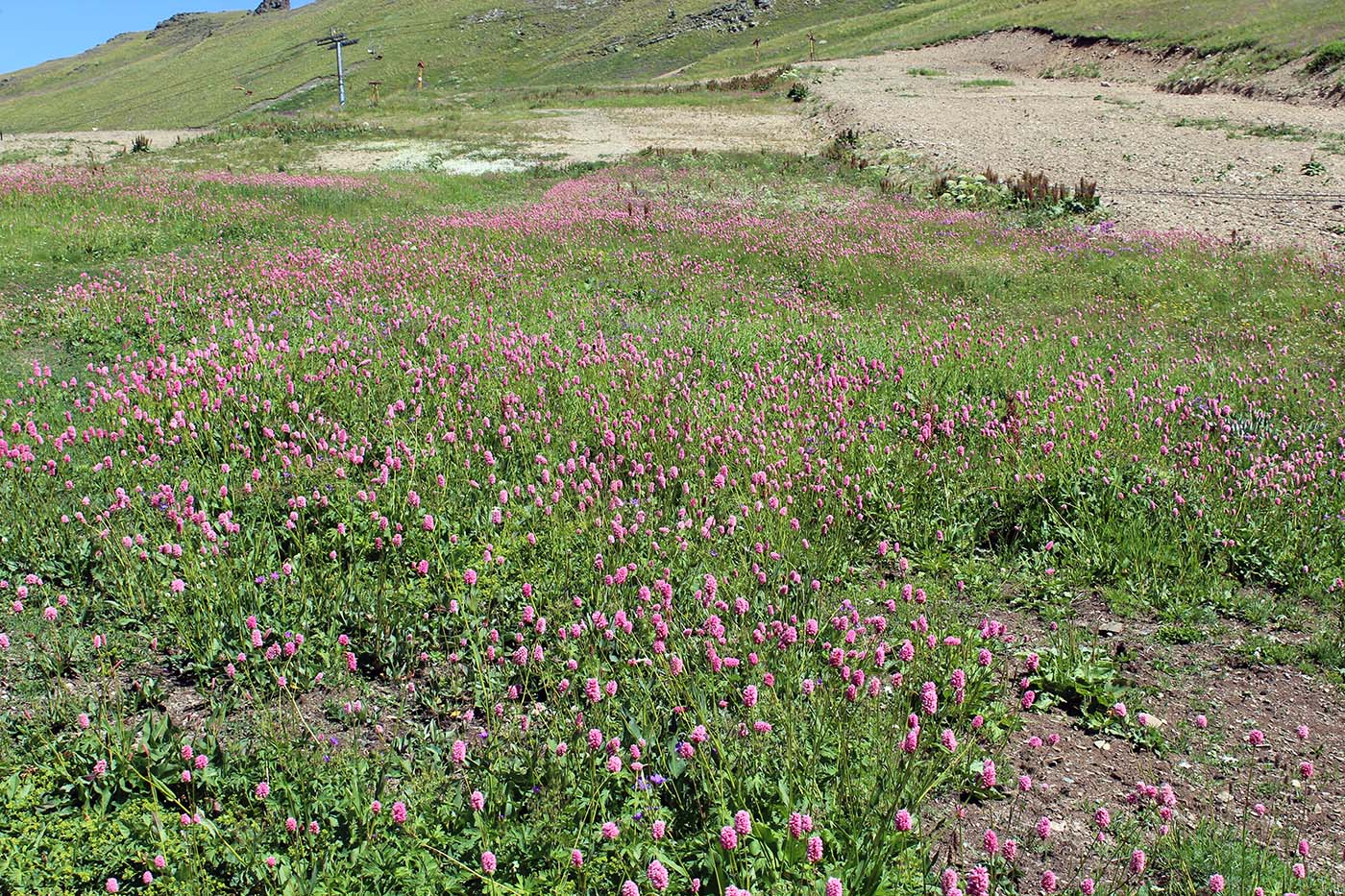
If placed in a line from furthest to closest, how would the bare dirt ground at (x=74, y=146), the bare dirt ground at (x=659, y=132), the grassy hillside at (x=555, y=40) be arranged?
the grassy hillside at (x=555, y=40) < the bare dirt ground at (x=659, y=132) < the bare dirt ground at (x=74, y=146)

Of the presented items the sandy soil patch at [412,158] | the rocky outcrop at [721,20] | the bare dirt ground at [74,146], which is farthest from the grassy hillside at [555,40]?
the bare dirt ground at [74,146]

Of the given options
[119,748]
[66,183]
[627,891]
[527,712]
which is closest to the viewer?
[627,891]

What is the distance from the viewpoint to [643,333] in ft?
30.9

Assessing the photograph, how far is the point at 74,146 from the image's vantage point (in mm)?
35281

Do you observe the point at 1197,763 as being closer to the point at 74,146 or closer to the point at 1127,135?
the point at 1127,135

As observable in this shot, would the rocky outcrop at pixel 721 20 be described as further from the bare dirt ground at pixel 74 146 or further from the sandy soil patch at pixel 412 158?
the sandy soil patch at pixel 412 158

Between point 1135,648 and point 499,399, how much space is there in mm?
4917

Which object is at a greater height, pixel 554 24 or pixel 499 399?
pixel 554 24

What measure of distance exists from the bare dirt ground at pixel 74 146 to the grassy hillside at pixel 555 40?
149ft

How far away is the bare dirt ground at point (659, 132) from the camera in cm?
3325

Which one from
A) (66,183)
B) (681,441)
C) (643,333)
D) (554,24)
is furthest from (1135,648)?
(554,24)

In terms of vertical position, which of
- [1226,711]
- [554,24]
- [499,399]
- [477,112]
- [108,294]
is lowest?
[1226,711]

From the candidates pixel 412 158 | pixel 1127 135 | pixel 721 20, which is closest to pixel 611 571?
pixel 412 158

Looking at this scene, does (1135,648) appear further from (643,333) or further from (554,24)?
(554,24)
